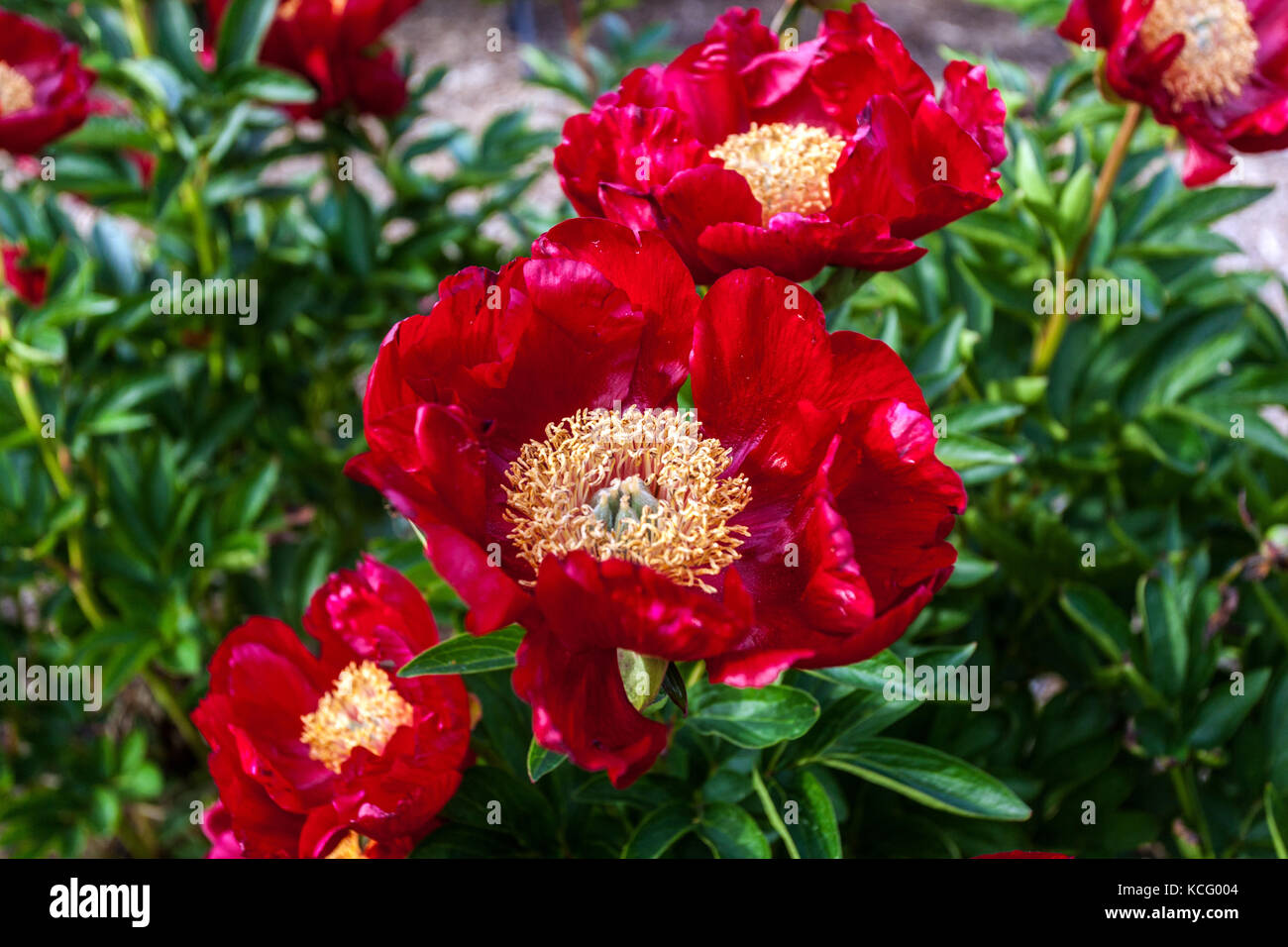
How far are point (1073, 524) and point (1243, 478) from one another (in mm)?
190

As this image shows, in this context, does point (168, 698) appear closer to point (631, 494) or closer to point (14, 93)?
point (14, 93)

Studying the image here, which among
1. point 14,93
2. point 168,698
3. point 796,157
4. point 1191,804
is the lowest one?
point 168,698

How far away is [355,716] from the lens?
86 centimetres

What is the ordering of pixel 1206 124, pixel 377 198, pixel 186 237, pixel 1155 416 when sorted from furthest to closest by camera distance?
pixel 377 198, pixel 186 237, pixel 1155 416, pixel 1206 124

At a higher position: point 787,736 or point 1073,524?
point 787,736

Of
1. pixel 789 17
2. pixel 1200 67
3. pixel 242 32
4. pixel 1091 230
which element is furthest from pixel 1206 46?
pixel 242 32

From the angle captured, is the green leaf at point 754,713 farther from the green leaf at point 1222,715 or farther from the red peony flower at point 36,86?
the red peony flower at point 36,86

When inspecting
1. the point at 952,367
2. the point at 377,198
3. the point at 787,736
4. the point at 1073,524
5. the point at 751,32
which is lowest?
the point at 377,198

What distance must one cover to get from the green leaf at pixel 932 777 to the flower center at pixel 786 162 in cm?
40

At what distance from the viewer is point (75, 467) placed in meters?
1.52

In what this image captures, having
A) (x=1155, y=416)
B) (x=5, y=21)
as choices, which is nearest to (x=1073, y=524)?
(x=1155, y=416)

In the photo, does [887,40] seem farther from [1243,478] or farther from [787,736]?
[1243,478]

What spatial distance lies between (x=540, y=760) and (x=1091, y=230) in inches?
32.4

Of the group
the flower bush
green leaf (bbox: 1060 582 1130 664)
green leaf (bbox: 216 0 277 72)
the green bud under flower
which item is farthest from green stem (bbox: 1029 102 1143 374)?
green leaf (bbox: 216 0 277 72)
